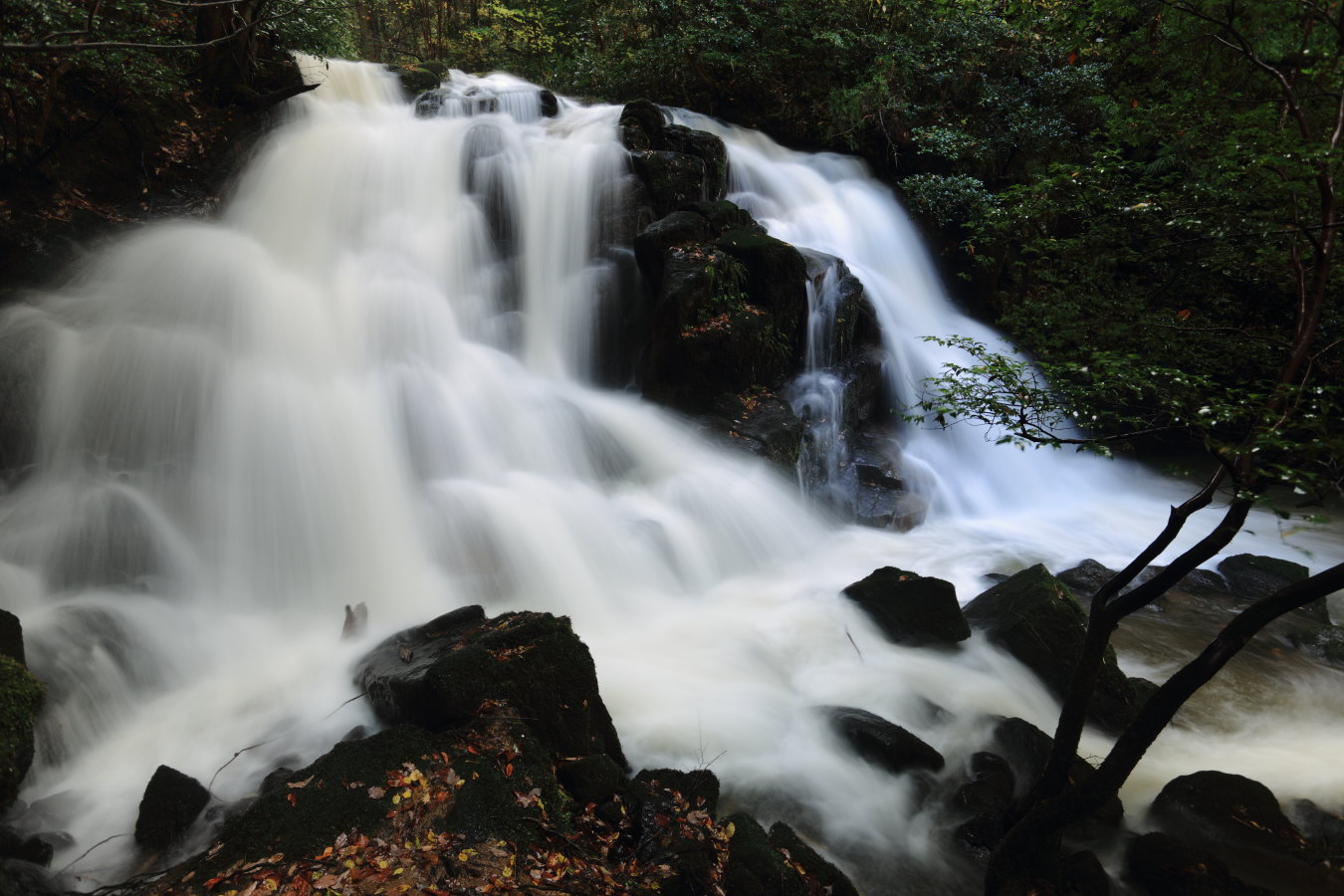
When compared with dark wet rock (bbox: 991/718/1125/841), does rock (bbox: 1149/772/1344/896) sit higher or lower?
higher

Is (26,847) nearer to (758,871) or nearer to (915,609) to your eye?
(758,871)

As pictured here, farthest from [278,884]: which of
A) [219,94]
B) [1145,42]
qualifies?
[219,94]

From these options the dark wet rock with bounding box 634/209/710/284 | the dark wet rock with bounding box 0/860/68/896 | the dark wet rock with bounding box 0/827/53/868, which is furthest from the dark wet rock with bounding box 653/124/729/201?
the dark wet rock with bounding box 0/860/68/896

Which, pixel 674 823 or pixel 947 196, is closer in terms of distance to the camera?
pixel 674 823

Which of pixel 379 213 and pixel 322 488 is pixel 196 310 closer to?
pixel 322 488

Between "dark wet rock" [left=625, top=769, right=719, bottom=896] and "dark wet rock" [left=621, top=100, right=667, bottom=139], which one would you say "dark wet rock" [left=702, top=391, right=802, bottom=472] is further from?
"dark wet rock" [left=621, top=100, right=667, bottom=139]

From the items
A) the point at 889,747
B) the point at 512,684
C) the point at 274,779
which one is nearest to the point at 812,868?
the point at 889,747

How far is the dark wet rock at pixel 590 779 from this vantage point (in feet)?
12.4

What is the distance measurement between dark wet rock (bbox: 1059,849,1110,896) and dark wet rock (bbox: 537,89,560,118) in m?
14.2

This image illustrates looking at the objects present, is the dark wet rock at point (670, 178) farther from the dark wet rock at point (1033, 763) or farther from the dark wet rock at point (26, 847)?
the dark wet rock at point (26, 847)

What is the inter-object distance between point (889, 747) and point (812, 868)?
4.73 ft

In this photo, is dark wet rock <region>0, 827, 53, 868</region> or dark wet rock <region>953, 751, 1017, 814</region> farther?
dark wet rock <region>953, 751, 1017, 814</region>

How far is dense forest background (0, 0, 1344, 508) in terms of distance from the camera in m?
3.82

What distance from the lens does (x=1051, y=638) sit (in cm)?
607
